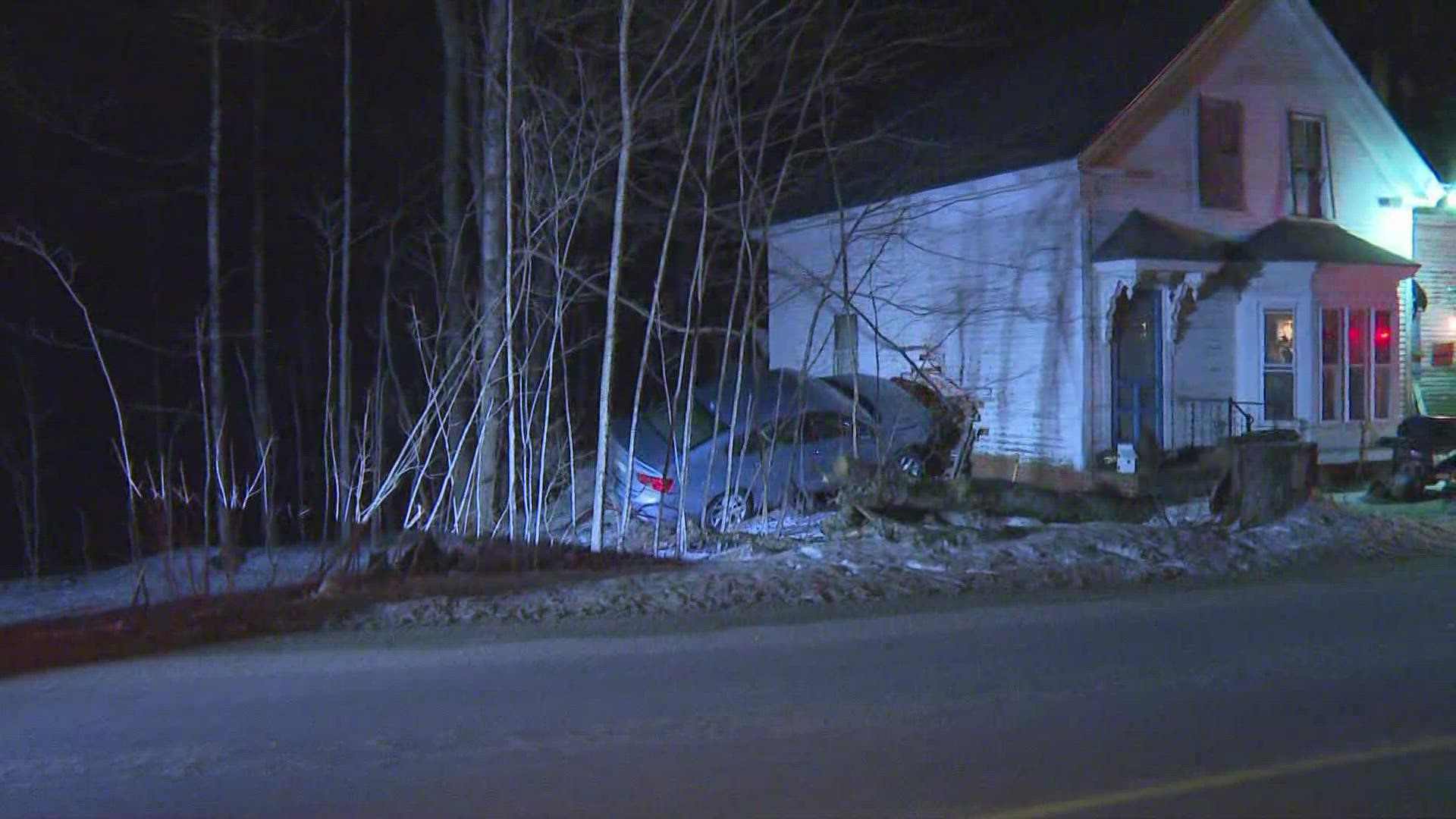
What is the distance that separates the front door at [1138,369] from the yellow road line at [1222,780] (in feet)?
40.8

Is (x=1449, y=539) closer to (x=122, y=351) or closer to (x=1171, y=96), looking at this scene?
(x=1171, y=96)

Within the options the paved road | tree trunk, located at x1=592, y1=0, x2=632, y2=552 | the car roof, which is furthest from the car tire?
the paved road

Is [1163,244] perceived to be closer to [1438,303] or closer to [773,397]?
[773,397]

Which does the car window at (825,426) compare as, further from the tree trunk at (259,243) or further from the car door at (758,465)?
the tree trunk at (259,243)

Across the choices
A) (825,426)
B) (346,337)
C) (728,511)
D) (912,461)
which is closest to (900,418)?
(912,461)

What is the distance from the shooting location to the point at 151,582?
15422 mm

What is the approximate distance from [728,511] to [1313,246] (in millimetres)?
10373

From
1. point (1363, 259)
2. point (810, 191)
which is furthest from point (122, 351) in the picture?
point (1363, 259)

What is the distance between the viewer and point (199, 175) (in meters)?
24.1

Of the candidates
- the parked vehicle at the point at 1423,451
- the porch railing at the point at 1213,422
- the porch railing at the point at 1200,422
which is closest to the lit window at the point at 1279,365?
the porch railing at the point at 1213,422

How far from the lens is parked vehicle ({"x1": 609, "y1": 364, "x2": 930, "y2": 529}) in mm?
15258

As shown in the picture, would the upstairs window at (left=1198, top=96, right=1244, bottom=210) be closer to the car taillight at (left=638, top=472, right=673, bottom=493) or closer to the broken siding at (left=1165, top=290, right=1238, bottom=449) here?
the broken siding at (left=1165, top=290, right=1238, bottom=449)

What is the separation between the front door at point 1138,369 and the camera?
19.3 meters

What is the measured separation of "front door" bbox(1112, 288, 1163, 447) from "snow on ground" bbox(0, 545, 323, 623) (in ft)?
35.7
